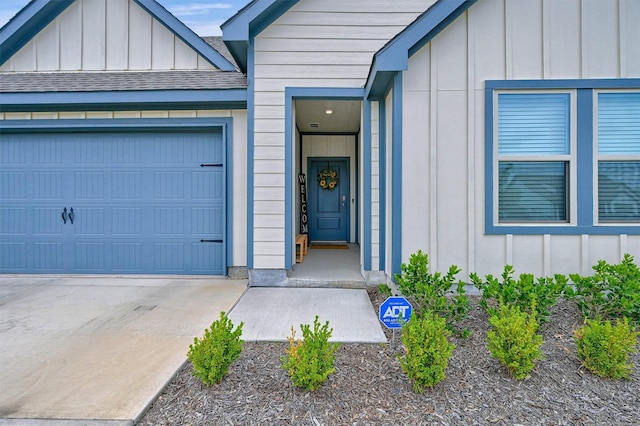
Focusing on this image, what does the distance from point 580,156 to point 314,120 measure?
14.1ft

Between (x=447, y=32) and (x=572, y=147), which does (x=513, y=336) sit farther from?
(x=447, y=32)

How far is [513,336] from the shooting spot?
2.21 m

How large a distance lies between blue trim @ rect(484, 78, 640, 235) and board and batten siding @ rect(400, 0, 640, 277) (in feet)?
0.22

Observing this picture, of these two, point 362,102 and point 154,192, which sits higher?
point 362,102

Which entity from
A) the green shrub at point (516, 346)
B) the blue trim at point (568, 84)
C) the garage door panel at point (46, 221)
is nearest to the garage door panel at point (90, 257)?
the garage door panel at point (46, 221)

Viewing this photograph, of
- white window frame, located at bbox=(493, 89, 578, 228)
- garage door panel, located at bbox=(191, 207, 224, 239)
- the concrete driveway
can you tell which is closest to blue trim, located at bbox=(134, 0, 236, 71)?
garage door panel, located at bbox=(191, 207, 224, 239)

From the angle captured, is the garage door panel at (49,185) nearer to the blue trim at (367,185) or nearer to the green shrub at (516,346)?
the blue trim at (367,185)

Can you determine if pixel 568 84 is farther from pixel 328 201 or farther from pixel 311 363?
pixel 328 201

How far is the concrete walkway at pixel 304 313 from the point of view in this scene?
2.98 metres

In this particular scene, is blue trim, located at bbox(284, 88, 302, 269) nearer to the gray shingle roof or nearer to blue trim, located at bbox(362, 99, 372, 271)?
the gray shingle roof

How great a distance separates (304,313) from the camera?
3549mm

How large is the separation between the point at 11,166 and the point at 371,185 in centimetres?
561

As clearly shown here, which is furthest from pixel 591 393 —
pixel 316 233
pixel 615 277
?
pixel 316 233

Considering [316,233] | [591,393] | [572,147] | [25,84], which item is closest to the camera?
[591,393]
